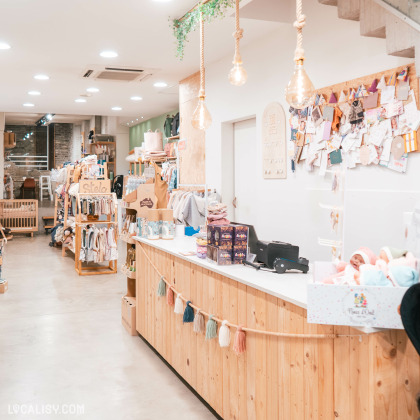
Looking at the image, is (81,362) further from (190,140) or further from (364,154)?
(190,140)

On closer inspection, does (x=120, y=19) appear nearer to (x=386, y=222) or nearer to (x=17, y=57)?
(x=17, y=57)

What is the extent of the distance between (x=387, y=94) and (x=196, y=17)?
2079 mm

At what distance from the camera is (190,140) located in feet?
25.5

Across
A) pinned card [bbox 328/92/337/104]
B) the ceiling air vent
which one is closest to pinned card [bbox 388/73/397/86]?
pinned card [bbox 328/92/337/104]

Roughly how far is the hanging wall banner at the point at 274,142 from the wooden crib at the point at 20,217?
9.24 meters

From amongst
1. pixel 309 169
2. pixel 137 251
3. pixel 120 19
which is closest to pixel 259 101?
pixel 309 169

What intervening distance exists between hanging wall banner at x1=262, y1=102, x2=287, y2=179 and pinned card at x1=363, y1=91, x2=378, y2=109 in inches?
51.4

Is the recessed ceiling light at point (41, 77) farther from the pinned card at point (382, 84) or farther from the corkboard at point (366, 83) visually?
the pinned card at point (382, 84)

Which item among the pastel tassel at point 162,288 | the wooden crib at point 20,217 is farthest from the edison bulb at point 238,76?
the wooden crib at point 20,217

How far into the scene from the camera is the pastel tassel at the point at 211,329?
2975 millimetres

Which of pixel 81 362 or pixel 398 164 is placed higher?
pixel 398 164

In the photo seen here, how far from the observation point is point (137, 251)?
4.75 meters

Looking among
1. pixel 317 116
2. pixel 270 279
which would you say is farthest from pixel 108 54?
pixel 270 279

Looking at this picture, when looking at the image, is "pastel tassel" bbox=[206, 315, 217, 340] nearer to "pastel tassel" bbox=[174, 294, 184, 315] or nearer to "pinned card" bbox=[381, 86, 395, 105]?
"pastel tassel" bbox=[174, 294, 184, 315]
